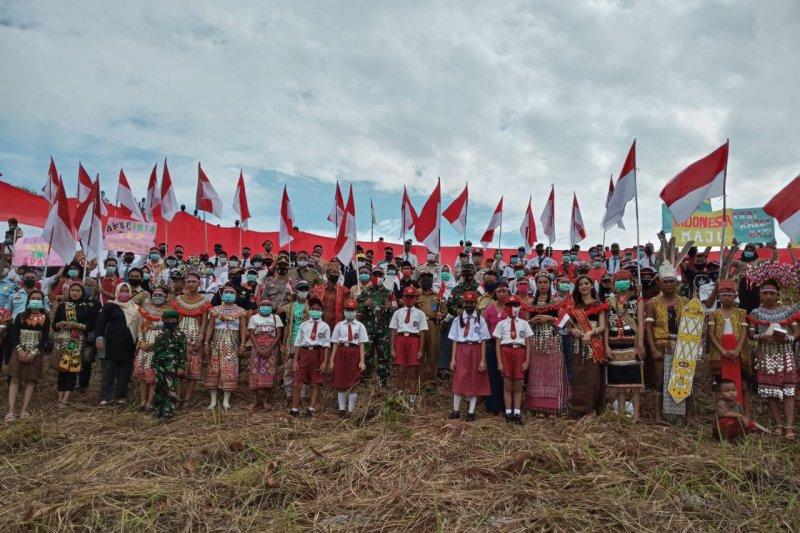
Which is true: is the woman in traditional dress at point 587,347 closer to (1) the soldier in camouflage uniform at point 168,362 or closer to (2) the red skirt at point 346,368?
(2) the red skirt at point 346,368

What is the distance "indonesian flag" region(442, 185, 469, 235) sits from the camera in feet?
42.6

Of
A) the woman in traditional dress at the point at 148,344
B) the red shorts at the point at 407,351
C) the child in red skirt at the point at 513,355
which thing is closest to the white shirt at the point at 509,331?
the child in red skirt at the point at 513,355

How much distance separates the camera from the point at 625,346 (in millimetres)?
6824

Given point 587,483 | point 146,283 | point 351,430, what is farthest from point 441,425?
point 146,283

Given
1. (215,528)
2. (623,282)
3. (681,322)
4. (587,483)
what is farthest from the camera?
(623,282)

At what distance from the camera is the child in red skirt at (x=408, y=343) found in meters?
7.75

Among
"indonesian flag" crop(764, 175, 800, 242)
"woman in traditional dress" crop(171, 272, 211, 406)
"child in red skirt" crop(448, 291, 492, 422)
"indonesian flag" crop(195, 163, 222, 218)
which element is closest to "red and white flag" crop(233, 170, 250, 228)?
"indonesian flag" crop(195, 163, 222, 218)

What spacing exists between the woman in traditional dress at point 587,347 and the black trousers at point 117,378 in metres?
6.63

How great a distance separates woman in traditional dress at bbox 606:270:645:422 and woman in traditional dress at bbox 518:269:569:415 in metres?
0.61

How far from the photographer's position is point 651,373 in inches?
277

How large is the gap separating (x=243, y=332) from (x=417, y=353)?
8.95 feet

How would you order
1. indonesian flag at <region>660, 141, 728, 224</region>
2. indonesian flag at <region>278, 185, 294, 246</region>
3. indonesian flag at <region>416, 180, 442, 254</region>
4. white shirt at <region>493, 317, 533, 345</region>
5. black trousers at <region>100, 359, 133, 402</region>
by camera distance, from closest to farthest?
white shirt at <region>493, 317, 533, 345</region> < indonesian flag at <region>660, 141, 728, 224</region> < black trousers at <region>100, 359, 133, 402</region> < indonesian flag at <region>416, 180, 442, 254</region> < indonesian flag at <region>278, 185, 294, 246</region>

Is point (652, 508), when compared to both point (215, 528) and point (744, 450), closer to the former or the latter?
point (744, 450)

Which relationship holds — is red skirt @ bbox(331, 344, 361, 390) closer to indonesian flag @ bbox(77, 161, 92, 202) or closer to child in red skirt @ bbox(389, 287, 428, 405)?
child in red skirt @ bbox(389, 287, 428, 405)
